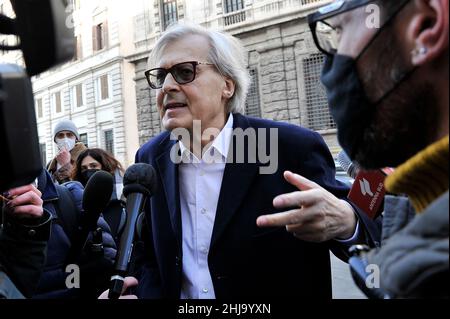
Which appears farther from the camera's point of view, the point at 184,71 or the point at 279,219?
the point at 184,71

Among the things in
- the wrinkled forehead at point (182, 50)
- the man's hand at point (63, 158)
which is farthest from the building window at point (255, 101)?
the wrinkled forehead at point (182, 50)

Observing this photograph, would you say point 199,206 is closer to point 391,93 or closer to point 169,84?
point 169,84

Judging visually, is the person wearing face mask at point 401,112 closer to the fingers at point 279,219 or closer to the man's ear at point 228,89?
the fingers at point 279,219

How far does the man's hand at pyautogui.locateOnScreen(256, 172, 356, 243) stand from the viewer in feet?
3.63

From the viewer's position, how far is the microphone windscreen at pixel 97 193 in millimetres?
1622

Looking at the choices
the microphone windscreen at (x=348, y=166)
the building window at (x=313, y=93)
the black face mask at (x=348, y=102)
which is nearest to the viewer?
the black face mask at (x=348, y=102)

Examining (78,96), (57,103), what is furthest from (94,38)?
(57,103)

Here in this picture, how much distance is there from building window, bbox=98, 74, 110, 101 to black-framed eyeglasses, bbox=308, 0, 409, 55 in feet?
52.3

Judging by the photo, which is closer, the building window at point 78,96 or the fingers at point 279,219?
the fingers at point 279,219

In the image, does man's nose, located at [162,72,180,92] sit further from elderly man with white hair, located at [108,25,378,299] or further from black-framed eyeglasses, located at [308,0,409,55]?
black-framed eyeglasses, located at [308,0,409,55]

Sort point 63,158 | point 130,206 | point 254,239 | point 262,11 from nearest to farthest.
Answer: point 130,206
point 254,239
point 63,158
point 262,11

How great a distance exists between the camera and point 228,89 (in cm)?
188

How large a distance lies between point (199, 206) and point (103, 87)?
15.7 m

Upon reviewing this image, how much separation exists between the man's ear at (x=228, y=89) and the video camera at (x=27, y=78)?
1010 mm
